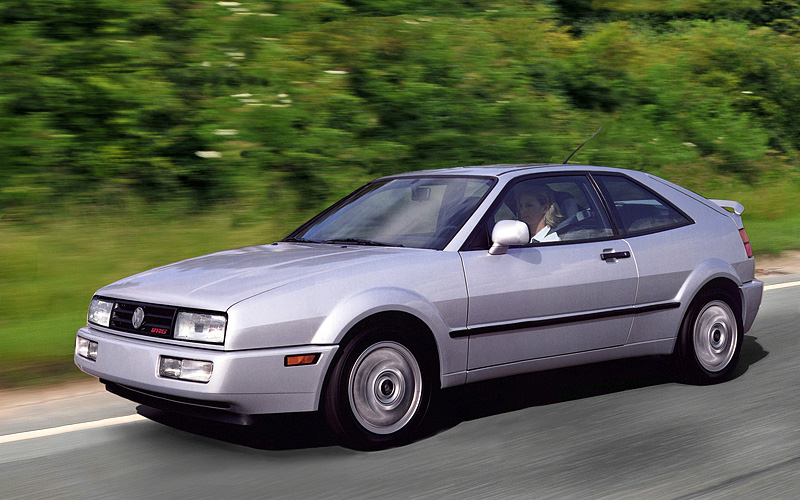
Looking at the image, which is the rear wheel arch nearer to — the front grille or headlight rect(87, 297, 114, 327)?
the front grille

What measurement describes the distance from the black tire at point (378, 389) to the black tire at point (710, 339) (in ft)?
6.86

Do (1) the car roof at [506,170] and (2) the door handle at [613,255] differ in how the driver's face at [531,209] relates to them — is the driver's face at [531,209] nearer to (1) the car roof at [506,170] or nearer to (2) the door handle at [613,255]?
(1) the car roof at [506,170]

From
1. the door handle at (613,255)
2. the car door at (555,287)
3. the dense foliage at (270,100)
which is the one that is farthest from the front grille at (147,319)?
the dense foliage at (270,100)

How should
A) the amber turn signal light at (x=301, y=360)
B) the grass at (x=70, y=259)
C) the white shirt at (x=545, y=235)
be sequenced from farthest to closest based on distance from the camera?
1. the grass at (x=70, y=259)
2. the white shirt at (x=545, y=235)
3. the amber turn signal light at (x=301, y=360)

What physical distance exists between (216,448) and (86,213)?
6165 mm

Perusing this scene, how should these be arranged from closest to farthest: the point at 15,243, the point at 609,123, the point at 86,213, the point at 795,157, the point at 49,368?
1. the point at 49,368
2. the point at 15,243
3. the point at 86,213
4. the point at 609,123
5. the point at 795,157

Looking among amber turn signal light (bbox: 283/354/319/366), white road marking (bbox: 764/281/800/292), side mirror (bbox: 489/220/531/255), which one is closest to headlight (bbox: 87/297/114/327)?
amber turn signal light (bbox: 283/354/319/366)

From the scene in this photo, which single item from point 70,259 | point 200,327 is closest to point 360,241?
point 200,327

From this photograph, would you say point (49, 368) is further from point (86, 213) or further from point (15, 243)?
point (86, 213)

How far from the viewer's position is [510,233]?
5.42m

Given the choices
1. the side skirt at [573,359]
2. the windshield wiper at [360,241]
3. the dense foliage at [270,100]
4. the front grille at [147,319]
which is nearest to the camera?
the front grille at [147,319]

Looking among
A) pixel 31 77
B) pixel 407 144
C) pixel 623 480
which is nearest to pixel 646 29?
pixel 407 144

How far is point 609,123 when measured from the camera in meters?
17.8

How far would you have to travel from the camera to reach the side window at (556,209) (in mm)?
5953
